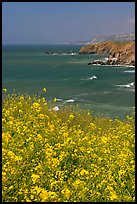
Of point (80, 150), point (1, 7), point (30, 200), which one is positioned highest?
point (1, 7)

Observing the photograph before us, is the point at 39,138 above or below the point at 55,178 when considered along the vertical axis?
above

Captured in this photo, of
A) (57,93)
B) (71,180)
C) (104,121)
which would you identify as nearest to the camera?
(71,180)

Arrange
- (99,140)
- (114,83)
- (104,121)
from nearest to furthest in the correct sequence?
(99,140)
(104,121)
(114,83)

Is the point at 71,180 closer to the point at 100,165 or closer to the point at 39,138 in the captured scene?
the point at 100,165

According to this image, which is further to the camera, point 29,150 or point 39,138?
point 39,138

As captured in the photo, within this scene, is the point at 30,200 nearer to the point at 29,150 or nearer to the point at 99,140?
the point at 29,150

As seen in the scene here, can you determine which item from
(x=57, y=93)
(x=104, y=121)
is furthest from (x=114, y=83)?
(x=104, y=121)
